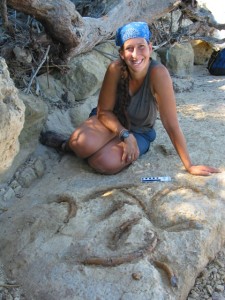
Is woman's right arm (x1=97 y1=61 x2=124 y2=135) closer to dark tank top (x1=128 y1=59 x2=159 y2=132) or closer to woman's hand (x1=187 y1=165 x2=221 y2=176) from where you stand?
dark tank top (x1=128 y1=59 x2=159 y2=132)

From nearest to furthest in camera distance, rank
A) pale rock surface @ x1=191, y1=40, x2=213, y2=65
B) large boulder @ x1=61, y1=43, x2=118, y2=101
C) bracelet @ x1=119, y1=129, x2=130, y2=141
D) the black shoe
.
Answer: bracelet @ x1=119, y1=129, x2=130, y2=141 < the black shoe < large boulder @ x1=61, y1=43, x2=118, y2=101 < pale rock surface @ x1=191, y1=40, x2=213, y2=65

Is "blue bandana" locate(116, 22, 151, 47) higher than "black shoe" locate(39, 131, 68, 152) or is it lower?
higher

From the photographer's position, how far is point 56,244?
2064 millimetres

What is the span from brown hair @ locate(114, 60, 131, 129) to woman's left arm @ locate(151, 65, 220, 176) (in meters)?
0.18

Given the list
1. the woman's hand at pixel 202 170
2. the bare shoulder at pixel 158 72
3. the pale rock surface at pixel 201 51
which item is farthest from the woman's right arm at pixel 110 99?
the pale rock surface at pixel 201 51

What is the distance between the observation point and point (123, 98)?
9.03ft

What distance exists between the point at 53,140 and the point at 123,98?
704mm

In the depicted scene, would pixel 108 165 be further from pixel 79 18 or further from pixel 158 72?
pixel 79 18

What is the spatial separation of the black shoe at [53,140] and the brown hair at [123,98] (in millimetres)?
502

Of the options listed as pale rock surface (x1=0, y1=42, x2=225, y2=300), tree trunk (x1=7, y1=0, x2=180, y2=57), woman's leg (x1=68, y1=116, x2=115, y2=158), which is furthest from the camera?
tree trunk (x1=7, y1=0, x2=180, y2=57)

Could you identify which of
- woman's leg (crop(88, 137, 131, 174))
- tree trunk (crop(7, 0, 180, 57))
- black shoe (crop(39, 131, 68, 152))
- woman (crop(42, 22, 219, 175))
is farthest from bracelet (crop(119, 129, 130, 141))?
tree trunk (crop(7, 0, 180, 57))

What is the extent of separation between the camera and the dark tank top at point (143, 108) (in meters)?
2.68

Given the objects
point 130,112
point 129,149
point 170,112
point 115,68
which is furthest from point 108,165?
point 115,68

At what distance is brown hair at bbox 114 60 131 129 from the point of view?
2.66m
